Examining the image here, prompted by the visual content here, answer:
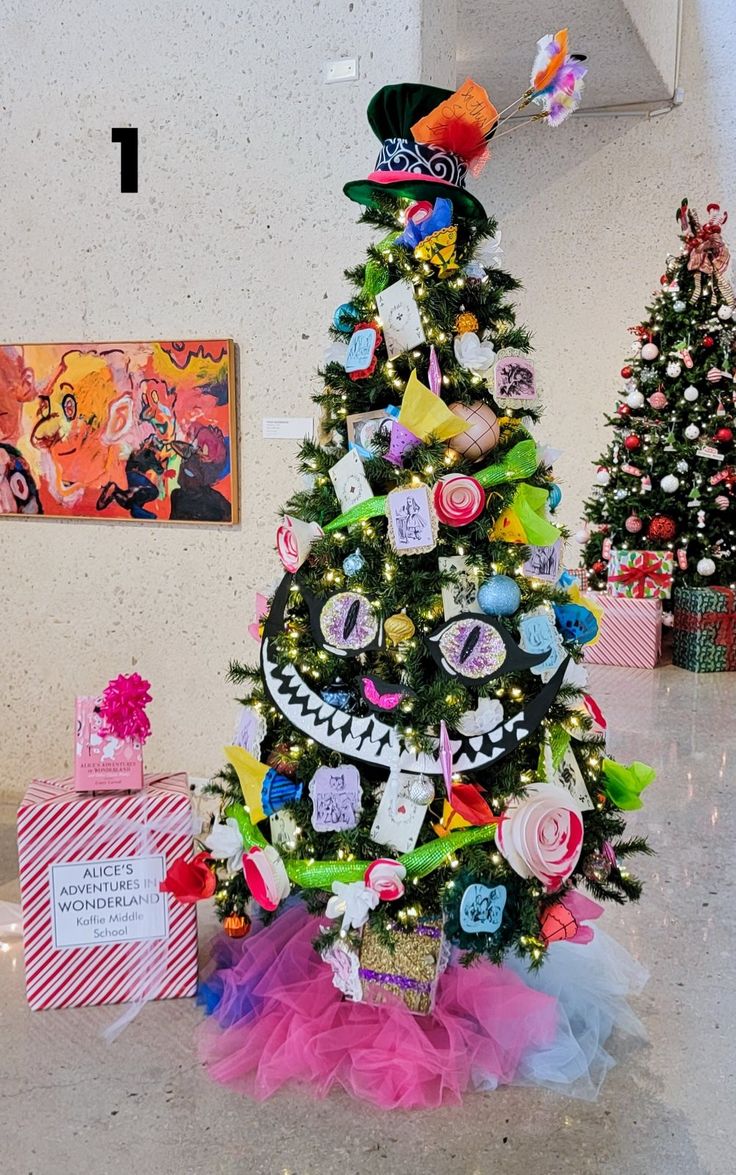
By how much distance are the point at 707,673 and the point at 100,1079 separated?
4924mm

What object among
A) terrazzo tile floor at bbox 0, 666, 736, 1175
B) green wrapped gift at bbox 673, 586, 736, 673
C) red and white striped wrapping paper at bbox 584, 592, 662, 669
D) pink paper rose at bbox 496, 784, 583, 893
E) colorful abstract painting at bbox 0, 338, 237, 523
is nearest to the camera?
terrazzo tile floor at bbox 0, 666, 736, 1175

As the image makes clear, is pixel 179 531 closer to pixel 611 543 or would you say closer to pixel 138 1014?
pixel 138 1014

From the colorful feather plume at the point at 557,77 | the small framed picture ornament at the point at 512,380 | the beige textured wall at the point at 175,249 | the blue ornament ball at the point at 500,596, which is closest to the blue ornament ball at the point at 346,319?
the small framed picture ornament at the point at 512,380

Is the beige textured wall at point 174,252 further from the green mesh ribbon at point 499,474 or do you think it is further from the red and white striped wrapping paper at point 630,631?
the red and white striped wrapping paper at point 630,631

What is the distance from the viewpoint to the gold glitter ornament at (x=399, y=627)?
77.9 inches

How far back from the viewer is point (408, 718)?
6.63 feet

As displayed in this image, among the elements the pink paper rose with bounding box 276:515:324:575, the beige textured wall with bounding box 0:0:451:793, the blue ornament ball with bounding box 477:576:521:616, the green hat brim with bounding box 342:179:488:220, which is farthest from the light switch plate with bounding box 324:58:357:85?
the blue ornament ball with bounding box 477:576:521:616

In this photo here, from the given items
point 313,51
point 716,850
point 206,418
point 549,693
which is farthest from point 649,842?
point 313,51

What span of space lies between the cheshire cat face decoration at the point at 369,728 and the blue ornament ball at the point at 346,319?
597mm

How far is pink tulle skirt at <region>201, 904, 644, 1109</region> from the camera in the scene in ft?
6.34

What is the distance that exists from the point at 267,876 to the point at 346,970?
257 mm

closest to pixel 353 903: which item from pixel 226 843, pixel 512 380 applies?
pixel 226 843

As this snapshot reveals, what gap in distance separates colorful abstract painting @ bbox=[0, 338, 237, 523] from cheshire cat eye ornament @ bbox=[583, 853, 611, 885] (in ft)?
5.63

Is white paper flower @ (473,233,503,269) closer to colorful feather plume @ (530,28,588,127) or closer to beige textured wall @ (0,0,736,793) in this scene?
colorful feather plume @ (530,28,588,127)
